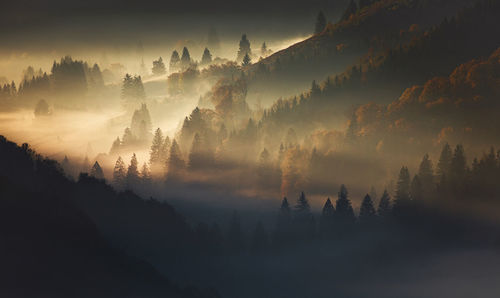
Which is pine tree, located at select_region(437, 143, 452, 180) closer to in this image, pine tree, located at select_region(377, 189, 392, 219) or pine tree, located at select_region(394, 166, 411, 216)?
pine tree, located at select_region(394, 166, 411, 216)

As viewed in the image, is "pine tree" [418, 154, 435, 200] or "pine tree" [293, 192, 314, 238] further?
"pine tree" [418, 154, 435, 200]

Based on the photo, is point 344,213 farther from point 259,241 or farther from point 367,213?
point 259,241

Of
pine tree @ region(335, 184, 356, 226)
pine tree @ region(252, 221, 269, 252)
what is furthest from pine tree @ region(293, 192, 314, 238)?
pine tree @ region(252, 221, 269, 252)

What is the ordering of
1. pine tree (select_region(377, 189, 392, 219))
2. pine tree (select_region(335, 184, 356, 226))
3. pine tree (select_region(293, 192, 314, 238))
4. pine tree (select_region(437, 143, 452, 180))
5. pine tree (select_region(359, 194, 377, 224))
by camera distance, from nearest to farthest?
pine tree (select_region(359, 194, 377, 224)), pine tree (select_region(335, 184, 356, 226)), pine tree (select_region(377, 189, 392, 219)), pine tree (select_region(293, 192, 314, 238)), pine tree (select_region(437, 143, 452, 180))

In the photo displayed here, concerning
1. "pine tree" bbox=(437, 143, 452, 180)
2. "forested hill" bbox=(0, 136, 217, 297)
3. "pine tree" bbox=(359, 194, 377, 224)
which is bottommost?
"forested hill" bbox=(0, 136, 217, 297)

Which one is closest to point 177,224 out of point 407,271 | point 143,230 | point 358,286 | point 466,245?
point 143,230

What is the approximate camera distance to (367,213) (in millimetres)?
183875

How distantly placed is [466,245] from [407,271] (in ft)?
51.8

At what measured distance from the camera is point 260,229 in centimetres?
18625

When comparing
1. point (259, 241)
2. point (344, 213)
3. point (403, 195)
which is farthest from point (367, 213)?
point (259, 241)

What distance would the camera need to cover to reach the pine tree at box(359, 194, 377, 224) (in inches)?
7200

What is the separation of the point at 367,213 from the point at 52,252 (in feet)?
286

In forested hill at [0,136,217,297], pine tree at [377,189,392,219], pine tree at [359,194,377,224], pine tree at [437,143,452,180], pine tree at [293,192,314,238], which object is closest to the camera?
forested hill at [0,136,217,297]

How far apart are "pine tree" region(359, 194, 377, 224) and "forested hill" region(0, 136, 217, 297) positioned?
57.2m
